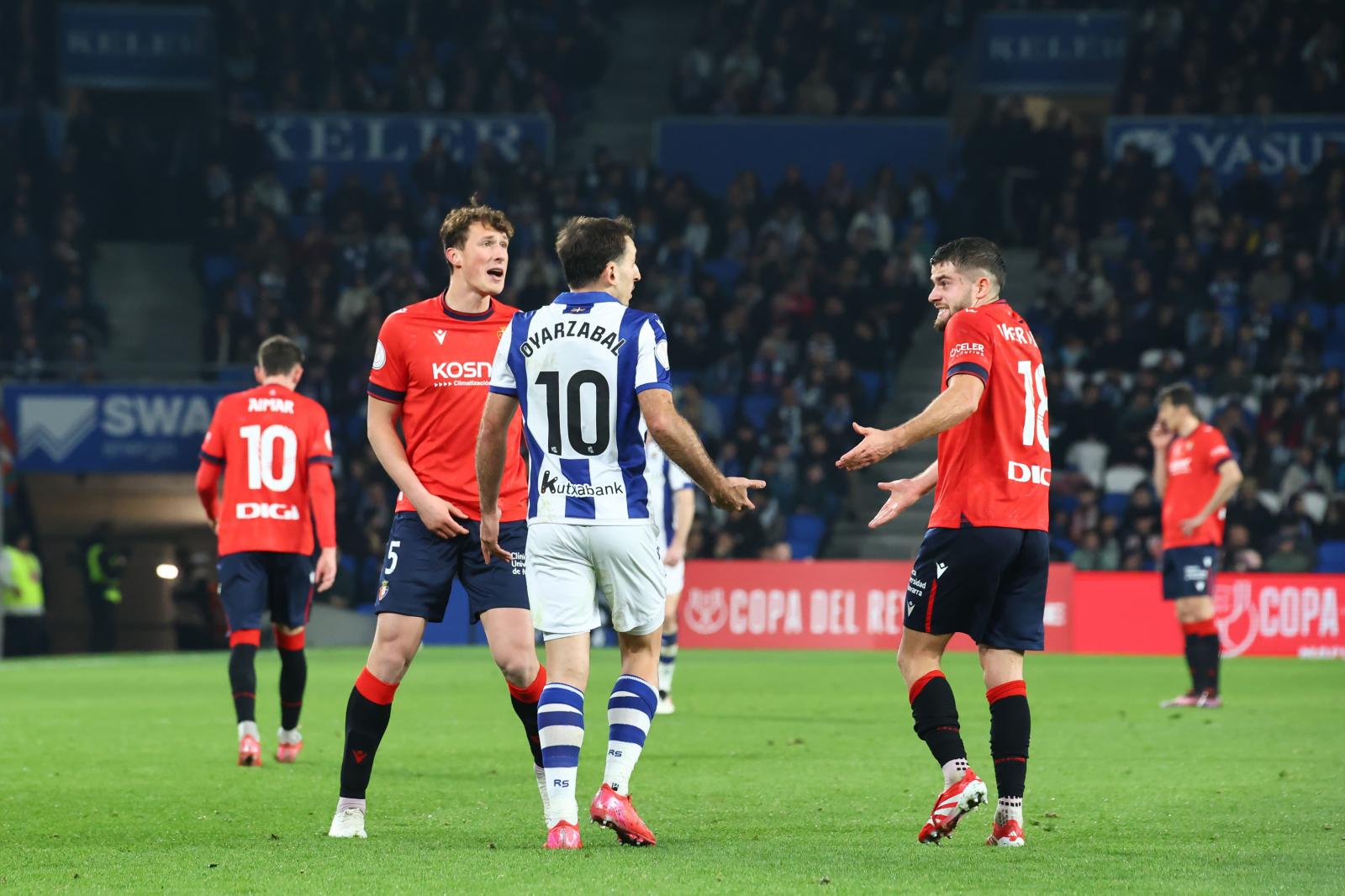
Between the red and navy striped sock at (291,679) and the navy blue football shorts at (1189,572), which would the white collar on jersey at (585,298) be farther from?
the navy blue football shorts at (1189,572)

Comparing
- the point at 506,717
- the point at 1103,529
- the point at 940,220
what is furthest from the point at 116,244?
the point at 506,717

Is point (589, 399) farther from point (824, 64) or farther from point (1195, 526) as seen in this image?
point (824, 64)

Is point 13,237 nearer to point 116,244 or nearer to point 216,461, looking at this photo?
point 116,244

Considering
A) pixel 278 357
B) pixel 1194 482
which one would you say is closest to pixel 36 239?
pixel 278 357

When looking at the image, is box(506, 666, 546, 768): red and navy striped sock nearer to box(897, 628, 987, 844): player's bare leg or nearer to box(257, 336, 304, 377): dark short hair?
box(897, 628, 987, 844): player's bare leg

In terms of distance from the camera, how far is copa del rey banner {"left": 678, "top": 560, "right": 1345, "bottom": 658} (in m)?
21.0

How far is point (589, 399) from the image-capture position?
6.37 meters

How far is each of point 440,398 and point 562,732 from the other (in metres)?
1.57

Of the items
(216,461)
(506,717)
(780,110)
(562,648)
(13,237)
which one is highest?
(780,110)

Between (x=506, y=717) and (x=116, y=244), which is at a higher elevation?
(x=116, y=244)

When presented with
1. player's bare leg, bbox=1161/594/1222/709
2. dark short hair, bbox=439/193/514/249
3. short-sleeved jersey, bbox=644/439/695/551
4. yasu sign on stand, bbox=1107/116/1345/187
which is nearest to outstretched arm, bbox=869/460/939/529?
dark short hair, bbox=439/193/514/249

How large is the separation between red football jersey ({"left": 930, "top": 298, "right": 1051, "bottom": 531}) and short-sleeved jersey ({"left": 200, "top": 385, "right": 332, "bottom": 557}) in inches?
180

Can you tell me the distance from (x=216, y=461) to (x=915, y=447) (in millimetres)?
17339

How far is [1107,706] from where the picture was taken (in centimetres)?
1387
